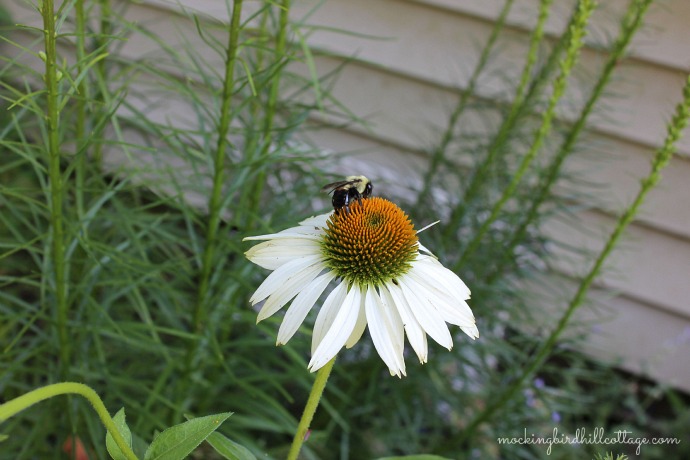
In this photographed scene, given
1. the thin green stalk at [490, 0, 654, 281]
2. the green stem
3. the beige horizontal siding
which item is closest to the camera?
the green stem

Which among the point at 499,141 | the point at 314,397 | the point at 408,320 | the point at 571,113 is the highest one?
the point at 571,113

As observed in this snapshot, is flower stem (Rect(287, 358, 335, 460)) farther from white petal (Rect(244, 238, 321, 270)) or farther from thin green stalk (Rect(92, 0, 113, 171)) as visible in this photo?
thin green stalk (Rect(92, 0, 113, 171))

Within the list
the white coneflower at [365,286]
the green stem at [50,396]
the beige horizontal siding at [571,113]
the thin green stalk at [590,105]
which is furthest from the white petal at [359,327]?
the beige horizontal siding at [571,113]

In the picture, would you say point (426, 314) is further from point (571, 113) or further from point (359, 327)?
point (571, 113)

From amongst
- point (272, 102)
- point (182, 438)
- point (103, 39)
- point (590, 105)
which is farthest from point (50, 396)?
point (590, 105)

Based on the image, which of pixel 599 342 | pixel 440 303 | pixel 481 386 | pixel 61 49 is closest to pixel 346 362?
pixel 481 386

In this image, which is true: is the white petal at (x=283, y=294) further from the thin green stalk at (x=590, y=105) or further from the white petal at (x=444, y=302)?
the thin green stalk at (x=590, y=105)

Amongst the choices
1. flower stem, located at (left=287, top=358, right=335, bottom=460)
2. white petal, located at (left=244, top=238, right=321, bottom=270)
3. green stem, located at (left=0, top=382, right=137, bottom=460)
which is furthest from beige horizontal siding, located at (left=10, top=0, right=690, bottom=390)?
green stem, located at (left=0, top=382, right=137, bottom=460)
